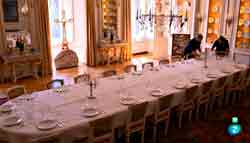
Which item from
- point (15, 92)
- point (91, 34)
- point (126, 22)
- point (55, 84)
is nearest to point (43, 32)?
point (91, 34)

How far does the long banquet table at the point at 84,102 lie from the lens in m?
3.81

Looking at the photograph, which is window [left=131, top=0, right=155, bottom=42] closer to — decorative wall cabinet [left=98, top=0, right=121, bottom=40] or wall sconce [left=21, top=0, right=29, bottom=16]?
decorative wall cabinet [left=98, top=0, right=121, bottom=40]

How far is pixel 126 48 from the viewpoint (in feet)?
38.7

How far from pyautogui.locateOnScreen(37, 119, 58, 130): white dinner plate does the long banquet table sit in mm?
67

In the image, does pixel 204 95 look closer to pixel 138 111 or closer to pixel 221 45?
pixel 138 111

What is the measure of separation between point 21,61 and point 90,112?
5.35 m

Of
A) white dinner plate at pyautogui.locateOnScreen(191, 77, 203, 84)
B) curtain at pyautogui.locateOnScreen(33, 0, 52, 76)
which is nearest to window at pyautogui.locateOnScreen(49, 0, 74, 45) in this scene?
curtain at pyautogui.locateOnScreen(33, 0, 52, 76)

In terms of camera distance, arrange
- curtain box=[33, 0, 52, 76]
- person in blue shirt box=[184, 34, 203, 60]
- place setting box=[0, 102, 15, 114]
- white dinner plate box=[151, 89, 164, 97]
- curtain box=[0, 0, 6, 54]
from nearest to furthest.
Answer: place setting box=[0, 102, 15, 114] → white dinner plate box=[151, 89, 164, 97] → curtain box=[0, 0, 6, 54] → person in blue shirt box=[184, 34, 203, 60] → curtain box=[33, 0, 52, 76]

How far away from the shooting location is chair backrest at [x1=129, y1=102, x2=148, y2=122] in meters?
4.45

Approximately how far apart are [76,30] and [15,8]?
10.1ft

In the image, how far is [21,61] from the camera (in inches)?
345

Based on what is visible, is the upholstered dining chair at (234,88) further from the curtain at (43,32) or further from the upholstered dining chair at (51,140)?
the curtain at (43,32)

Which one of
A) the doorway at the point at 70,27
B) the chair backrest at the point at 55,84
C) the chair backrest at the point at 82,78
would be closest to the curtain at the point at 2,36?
the doorway at the point at 70,27

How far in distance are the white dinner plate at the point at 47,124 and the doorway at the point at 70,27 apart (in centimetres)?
712
